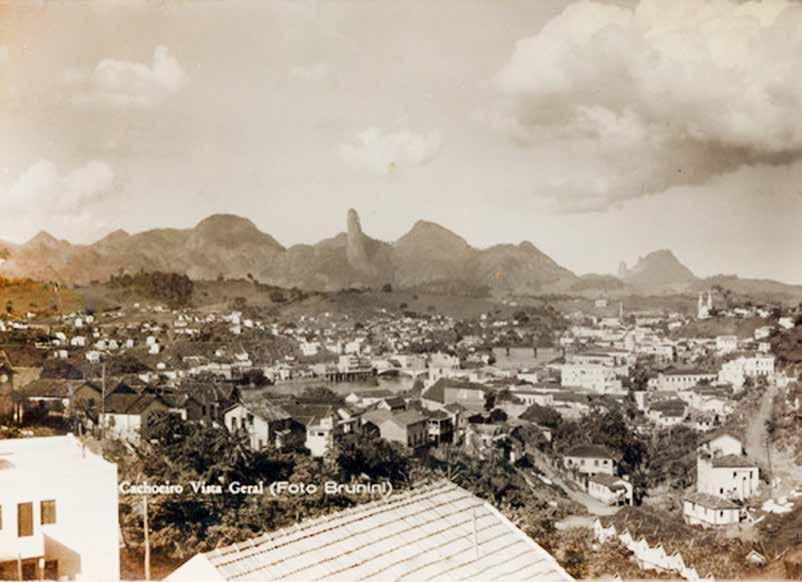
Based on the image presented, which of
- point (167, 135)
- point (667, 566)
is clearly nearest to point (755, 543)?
point (667, 566)

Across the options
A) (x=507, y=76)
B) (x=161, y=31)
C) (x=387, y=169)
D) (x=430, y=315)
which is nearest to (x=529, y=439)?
(x=430, y=315)

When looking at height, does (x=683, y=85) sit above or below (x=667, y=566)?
above

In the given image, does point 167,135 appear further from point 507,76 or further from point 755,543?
point 755,543

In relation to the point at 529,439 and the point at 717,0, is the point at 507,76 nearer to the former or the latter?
the point at 717,0

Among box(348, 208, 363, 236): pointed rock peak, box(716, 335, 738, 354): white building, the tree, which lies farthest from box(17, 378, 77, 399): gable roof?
box(716, 335, 738, 354): white building

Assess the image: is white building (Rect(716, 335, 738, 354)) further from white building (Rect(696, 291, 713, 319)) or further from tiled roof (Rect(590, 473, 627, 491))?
tiled roof (Rect(590, 473, 627, 491))

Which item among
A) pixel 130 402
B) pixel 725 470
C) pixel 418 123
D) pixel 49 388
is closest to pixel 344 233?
pixel 418 123

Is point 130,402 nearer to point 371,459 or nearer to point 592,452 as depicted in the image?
point 371,459

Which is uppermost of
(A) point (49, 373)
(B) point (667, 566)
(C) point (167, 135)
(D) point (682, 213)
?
(C) point (167, 135)
